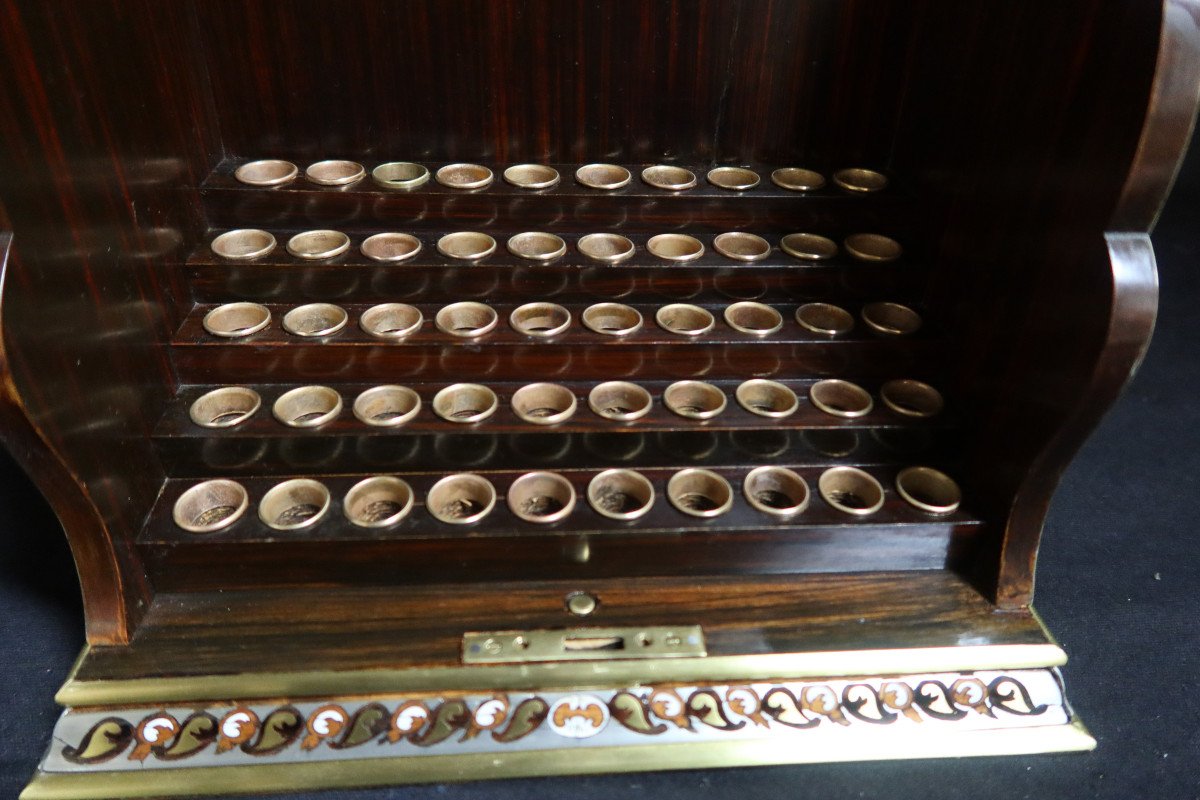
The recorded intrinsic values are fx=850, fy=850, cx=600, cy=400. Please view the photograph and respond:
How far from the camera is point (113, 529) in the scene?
77 cm

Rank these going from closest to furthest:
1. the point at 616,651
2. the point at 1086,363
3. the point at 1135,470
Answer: the point at 1086,363 < the point at 616,651 < the point at 1135,470

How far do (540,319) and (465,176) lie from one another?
0.72 ft

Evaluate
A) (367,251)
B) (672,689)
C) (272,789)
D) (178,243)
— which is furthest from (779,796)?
(178,243)

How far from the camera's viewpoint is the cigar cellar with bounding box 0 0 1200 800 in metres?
0.74

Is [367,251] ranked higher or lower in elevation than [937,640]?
higher

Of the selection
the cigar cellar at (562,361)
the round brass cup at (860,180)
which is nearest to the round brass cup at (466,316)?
the cigar cellar at (562,361)

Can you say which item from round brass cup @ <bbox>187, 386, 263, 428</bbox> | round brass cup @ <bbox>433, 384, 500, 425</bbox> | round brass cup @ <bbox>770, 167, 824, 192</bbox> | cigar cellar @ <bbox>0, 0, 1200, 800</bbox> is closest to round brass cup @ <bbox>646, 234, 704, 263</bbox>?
cigar cellar @ <bbox>0, 0, 1200, 800</bbox>

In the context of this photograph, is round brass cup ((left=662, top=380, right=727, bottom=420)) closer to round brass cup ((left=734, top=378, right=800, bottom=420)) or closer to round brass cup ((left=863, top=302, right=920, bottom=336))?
round brass cup ((left=734, top=378, right=800, bottom=420))

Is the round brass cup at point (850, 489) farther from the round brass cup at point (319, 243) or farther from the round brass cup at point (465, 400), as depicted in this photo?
the round brass cup at point (319, 243)

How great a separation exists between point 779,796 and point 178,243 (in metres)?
0.83

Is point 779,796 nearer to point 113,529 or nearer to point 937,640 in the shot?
point 937,640

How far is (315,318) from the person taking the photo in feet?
3.22

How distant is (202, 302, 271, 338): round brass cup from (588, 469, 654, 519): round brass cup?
1.36ft

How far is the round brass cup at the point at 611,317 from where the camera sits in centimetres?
98
